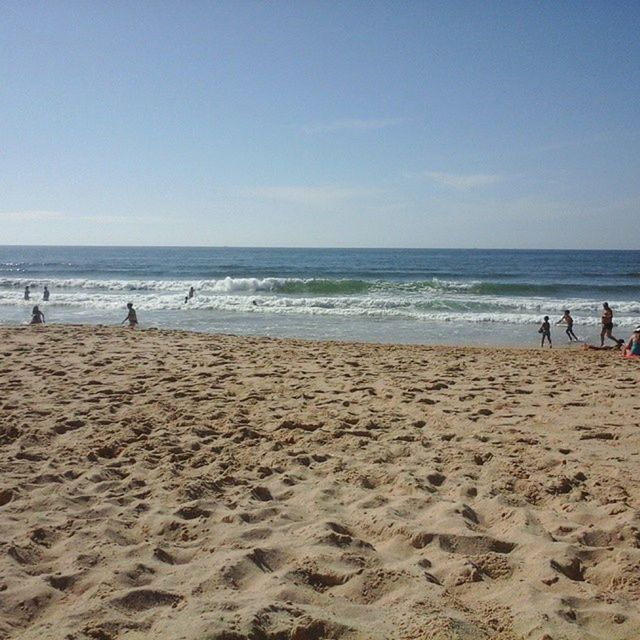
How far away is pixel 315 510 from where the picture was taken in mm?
3982

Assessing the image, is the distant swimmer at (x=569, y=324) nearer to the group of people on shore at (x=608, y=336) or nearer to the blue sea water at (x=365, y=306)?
the group of people on shore at (x=608, y=336)

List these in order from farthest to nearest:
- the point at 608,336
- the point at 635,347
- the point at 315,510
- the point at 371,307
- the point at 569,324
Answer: the point at 371,307 → the point at 569,324 → the point at 608,336 → the point at 635,347 → the point at 315,510

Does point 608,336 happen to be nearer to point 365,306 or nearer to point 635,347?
point 635,347

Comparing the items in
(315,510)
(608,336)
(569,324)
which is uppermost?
(569,324)

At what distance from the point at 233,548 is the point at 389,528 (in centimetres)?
104

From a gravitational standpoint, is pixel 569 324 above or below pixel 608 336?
above

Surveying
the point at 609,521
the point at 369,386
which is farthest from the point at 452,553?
the point at 369,386

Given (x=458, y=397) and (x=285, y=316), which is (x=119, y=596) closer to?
(x=458, y=397)

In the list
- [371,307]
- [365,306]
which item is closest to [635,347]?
[371,307]

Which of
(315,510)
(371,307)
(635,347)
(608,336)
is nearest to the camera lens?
(315,510)

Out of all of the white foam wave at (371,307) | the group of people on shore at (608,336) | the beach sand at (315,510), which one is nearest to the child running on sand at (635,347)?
the group of people on shore at (608,336)

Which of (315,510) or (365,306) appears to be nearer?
(315,510)

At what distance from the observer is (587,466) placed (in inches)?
189

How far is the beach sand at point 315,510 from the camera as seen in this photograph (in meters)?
2.76
